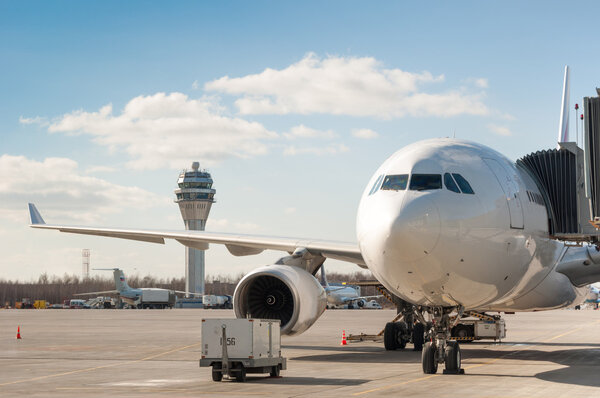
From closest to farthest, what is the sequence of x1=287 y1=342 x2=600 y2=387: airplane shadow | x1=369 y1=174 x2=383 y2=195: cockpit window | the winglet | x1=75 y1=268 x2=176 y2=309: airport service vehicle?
x1=369 y1=174 x2=383 y2=195: cockpit window < x1=287 y1=342 x2=600 y2=387: airplane shadow < the winglet < x1=75 y1=268 x2=176 y2=309: airport service vehicle

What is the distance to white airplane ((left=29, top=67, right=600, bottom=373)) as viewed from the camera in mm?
12773

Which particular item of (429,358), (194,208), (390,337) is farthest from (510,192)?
(194,208)

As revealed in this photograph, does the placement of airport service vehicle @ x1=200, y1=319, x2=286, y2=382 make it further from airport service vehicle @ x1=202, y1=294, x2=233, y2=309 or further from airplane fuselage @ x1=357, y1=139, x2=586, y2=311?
airport service vehicle @ x1=202, y1=294, x2=233, y2=309

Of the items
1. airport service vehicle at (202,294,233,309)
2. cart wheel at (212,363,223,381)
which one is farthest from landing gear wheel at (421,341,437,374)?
airport service vehicle at (202,294,233,309)

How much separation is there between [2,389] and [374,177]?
6868 millimetres

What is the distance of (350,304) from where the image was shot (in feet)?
303

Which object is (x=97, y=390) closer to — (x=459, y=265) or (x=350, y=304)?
(x=459, y=265)

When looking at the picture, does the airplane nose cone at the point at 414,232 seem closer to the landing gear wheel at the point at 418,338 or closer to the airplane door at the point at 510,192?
the airplane door at the point at 510,192

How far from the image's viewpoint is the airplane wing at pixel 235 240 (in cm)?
1947

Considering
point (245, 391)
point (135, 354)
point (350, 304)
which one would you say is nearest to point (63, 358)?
point (135, 354)

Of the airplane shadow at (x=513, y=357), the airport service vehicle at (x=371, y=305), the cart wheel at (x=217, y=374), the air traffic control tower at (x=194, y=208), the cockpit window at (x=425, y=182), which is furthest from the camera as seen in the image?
the air traffic control tower at (x=194, y=208)

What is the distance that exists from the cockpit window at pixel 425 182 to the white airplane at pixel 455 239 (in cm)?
2

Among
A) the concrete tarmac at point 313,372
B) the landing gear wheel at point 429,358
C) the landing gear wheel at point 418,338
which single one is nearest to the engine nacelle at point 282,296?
the concrete tarmac at point 313,372

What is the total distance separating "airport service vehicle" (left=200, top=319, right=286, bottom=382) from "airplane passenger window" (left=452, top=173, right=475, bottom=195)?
429 cm
